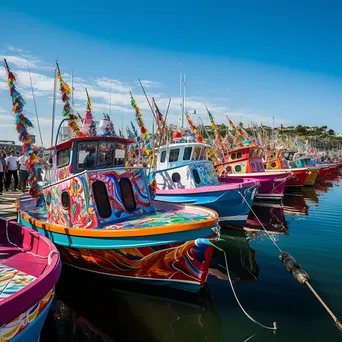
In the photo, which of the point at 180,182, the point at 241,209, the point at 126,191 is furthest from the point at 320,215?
the point at 126,191

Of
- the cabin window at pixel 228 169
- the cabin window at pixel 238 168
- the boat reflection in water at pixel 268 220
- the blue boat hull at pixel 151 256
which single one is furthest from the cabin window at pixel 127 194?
the cabin window at pixel 228 169

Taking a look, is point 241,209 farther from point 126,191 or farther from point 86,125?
point 86,125

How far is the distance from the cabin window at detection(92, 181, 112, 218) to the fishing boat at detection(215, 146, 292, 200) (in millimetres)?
12085

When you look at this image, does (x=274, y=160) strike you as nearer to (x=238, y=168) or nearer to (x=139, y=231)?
(x=238, y=168)

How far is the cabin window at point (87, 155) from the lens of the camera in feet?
26.3

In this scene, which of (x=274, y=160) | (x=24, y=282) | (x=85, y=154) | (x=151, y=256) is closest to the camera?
(x=24, y=282)

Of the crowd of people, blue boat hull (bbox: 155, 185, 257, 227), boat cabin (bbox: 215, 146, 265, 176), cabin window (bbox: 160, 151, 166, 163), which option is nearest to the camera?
blue boat hull (bbox: 155, 185, 257, 227)

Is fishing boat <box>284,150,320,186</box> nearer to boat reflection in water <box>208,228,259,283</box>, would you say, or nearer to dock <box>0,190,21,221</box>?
boat reflection in water <box>208,228,259,283</box>

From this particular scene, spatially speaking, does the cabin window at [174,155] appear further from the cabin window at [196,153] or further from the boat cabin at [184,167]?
the cabin window at [196,153]

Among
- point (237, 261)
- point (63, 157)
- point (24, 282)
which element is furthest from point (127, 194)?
point (24, 282)

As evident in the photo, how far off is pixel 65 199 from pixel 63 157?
127cm

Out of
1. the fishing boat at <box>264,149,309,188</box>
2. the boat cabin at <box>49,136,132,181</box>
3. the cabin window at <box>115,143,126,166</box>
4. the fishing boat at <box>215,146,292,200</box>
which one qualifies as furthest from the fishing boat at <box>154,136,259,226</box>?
the fishing boat at <box>264,149,309,188</box>

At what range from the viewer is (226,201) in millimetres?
12406

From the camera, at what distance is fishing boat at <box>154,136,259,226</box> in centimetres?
1232
